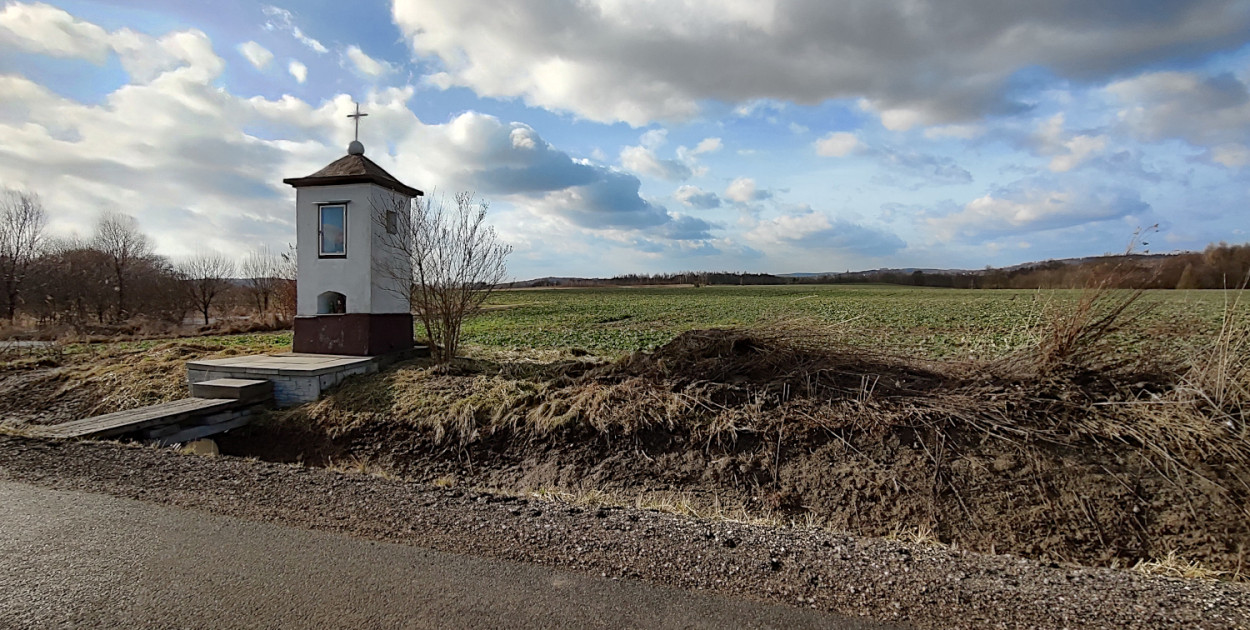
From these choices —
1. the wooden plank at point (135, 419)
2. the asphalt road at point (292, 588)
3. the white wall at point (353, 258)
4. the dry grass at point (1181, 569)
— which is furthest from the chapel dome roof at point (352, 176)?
the dry grass at point (1181, 569)

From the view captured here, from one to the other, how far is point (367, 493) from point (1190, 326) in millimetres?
10358

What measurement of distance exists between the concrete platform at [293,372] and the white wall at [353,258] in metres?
1.10

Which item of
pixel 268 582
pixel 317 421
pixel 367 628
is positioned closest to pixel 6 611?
pixel 268 582

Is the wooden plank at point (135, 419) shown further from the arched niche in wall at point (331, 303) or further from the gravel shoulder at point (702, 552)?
the arched niche in wall at point (331, 303)

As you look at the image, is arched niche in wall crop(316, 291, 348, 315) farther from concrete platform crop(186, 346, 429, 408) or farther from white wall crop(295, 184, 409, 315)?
concrete platform crop(186, 346, 429, 408)

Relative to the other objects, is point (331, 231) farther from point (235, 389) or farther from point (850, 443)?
point (850, 443)

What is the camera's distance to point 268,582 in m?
3.46

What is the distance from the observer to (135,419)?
7.88 meters

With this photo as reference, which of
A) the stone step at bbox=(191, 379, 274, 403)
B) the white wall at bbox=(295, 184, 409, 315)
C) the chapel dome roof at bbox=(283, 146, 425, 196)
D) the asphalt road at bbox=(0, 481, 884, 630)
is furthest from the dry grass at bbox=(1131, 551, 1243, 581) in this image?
the chapel dome roof at bbox=(283, 146, 425, 196)

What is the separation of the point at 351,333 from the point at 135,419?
3.77 meters

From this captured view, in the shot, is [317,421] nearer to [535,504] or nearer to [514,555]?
[535,504]

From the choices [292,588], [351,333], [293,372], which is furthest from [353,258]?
[292,588]

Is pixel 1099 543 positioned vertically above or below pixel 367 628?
below

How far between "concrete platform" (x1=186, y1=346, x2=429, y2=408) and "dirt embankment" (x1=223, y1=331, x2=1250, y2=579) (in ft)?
2.08
